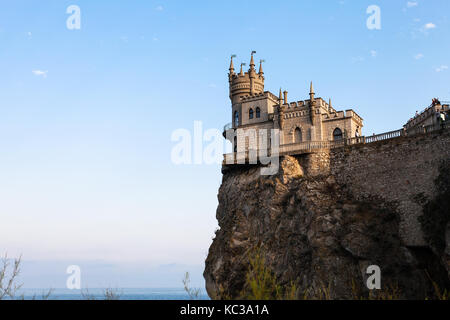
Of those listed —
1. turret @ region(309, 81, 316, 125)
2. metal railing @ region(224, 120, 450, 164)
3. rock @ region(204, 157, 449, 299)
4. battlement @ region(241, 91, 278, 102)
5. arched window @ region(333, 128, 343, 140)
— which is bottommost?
rock @ region(204, 157, 449, 299)

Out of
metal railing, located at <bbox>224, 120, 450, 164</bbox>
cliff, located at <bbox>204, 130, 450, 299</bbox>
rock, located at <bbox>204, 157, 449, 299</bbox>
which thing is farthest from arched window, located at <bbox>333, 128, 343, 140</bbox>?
rock, located at <bbox>204, 157, 449, 299</bbox>

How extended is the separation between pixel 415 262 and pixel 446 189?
258 inches

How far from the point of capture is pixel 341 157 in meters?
46.0

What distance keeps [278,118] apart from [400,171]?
616 inches

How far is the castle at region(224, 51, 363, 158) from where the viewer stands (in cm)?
4984

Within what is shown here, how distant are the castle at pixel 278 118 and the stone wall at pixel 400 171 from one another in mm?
3716

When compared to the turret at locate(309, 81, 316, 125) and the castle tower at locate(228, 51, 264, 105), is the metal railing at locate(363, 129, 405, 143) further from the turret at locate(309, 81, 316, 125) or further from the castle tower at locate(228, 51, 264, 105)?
the castle tower at locate(228, 51, 264, 105)

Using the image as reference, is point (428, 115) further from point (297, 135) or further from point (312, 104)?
point (297, 135)

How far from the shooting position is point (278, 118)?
52375mm

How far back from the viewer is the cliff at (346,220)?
38.2 metres

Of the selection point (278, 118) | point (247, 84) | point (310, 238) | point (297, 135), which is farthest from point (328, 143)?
point (247, 84)
